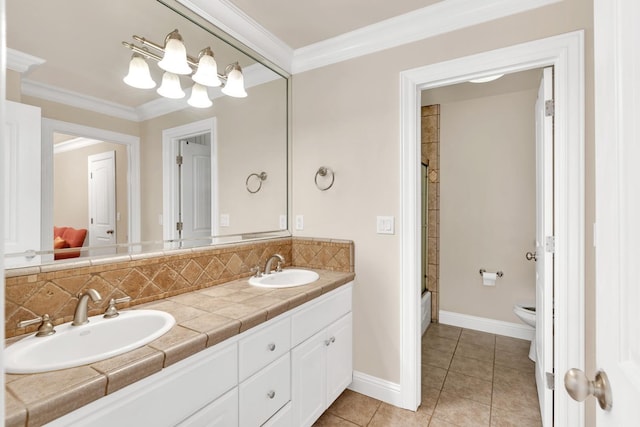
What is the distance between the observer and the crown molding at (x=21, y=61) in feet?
3.47

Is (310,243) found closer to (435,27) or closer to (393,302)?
(393,302)

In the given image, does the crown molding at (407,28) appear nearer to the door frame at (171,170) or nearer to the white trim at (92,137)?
the door frame at (171,170)

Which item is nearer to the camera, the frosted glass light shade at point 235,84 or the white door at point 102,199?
the white door at point 102,199

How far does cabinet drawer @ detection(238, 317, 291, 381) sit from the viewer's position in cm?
121

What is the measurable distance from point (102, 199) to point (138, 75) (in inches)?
23.4

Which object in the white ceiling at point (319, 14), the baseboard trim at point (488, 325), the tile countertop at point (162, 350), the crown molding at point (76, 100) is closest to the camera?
the tile countertop at point (162, 350)

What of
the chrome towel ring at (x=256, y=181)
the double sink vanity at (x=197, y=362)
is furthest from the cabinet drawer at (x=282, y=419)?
the chrome towel ring at (x=256, y=181)

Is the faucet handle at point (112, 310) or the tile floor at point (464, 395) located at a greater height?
the faucet handle at point (112, 310)

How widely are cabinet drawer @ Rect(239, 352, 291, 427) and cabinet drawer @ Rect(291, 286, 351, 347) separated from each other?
125mm

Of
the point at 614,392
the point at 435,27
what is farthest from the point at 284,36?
the point at 614,392

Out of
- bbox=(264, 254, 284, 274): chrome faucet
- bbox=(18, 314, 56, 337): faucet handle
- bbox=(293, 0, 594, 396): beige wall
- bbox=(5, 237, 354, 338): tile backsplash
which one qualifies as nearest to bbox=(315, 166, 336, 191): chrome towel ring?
bbox=(293, 0, 594, 396): beige wall

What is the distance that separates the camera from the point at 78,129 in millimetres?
1246

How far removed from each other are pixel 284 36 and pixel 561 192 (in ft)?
6.20

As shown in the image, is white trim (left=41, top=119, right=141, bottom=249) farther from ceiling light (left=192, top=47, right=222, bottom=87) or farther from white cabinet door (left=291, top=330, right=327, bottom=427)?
white cabinet door (left=291, top=330, right=327, bottom=427)
